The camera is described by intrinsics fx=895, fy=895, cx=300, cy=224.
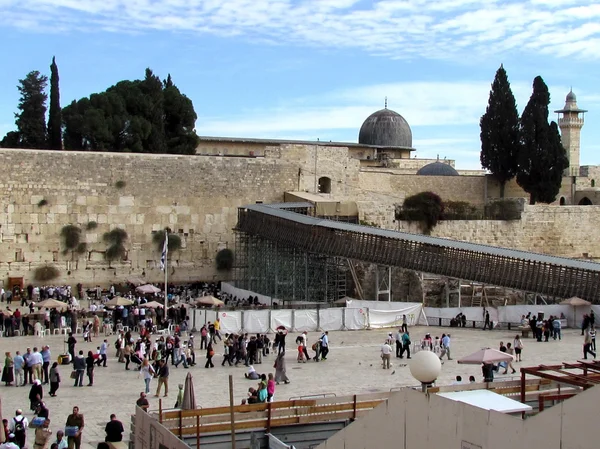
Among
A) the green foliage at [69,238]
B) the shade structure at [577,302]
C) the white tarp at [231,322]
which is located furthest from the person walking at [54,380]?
the green foliage at [69,238]

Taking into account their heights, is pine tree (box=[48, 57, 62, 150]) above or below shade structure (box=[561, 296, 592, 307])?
above

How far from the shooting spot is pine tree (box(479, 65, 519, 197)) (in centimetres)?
4181

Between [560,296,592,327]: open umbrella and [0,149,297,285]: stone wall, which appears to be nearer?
[560,296,592,327]: open umbrella

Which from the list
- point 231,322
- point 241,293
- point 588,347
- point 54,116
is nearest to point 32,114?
point 54,116

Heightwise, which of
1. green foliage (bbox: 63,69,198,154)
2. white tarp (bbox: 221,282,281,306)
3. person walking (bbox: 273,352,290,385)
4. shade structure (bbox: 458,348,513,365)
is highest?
green foliage (bbox: 63,69,198,154)

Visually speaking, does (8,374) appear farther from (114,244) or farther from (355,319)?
(114,244)

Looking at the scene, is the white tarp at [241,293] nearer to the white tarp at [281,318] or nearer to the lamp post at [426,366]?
the white tarp at [281,318]

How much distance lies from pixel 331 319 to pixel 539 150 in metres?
21.6

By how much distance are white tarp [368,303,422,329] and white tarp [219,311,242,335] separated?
3596mm

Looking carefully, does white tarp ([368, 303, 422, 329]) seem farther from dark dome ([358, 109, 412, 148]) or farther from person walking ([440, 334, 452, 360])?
dark dome ([358, 109, 412, 148])

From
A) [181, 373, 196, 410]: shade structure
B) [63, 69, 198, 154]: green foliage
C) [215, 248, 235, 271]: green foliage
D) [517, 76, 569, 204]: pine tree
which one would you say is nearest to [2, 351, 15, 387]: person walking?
[181, 373, 196, 410]: shade structure

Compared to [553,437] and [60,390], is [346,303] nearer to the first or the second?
[60,390]

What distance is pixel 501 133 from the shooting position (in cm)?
4184

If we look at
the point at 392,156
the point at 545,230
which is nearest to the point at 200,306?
the point at 545,230
